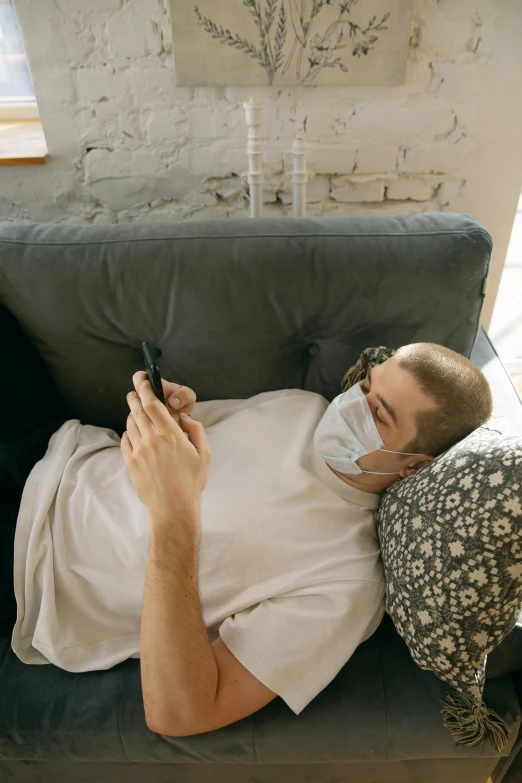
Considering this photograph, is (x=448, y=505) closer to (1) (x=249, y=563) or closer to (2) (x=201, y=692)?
(1) (x=249, y=563)

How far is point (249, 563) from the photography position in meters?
1.00

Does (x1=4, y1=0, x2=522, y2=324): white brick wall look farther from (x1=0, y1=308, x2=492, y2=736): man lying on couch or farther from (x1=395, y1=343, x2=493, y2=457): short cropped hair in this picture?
(x1=395, y1=343, x2=493, y2=457): short cropped hair

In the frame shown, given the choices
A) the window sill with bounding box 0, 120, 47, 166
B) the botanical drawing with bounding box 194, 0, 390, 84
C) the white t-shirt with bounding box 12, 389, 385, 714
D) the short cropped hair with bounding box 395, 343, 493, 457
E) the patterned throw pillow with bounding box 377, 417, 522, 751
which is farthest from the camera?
the window sill with bounding box 0, 120, 47, 166

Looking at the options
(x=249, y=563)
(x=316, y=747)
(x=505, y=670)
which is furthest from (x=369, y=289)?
(x=316, y=747)

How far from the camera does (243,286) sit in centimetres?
125

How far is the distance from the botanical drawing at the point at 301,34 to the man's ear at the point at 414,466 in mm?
1198

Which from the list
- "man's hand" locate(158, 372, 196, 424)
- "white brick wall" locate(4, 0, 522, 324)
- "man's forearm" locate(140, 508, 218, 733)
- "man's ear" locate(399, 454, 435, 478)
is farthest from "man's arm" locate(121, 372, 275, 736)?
"white brick wall" locate(4, 0, 522, 324)

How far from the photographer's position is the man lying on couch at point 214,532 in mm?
884

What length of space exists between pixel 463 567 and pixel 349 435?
0.35 meters

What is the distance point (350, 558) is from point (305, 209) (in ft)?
4.06

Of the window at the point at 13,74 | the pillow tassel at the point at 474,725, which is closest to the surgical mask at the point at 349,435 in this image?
the pillow tassel at the point at 474,725

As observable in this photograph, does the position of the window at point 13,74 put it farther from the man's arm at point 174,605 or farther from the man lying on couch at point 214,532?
the man's arm at point 174,605

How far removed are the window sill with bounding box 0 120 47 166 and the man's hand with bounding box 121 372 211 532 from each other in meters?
1.21

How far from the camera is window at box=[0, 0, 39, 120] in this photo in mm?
1749
